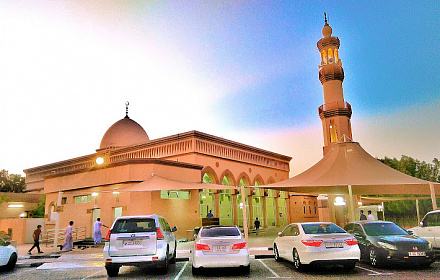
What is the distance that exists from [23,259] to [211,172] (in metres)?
17.6

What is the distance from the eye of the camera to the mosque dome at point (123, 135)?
126 feet

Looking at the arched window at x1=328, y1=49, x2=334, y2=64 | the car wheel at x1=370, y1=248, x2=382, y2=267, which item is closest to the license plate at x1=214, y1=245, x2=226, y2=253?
the car wheel at x1=370, y1=248, x2=382, y2=267

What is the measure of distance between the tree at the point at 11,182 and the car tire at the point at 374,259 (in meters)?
69.1

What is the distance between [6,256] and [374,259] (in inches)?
459

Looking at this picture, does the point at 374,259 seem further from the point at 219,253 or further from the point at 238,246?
the point at 219,253

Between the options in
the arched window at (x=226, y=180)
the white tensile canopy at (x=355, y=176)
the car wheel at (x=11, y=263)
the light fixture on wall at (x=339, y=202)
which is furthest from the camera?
the arched window at (x=226, y=180)

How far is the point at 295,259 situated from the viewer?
10.0 meters

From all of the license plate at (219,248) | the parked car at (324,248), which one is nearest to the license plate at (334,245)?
the parked car at (324,248)

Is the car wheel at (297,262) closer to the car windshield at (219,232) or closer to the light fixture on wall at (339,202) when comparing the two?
the car windshield at (219,232)

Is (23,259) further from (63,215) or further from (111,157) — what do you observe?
(111,157)

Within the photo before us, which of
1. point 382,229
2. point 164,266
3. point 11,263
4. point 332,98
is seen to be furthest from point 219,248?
point 332,98

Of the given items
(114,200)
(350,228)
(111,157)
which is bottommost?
(350,228)

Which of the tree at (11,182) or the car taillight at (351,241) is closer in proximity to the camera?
the car taillight at (351,241)

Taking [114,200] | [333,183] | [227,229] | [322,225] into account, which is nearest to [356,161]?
[333,183]
